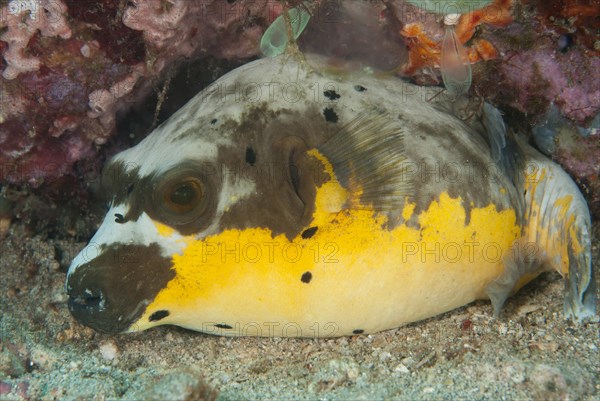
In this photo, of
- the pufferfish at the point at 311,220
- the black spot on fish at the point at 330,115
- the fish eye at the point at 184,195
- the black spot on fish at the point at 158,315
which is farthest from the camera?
the black spot on fish at the point at 330,115

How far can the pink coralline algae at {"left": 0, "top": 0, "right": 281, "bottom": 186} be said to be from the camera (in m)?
3.04

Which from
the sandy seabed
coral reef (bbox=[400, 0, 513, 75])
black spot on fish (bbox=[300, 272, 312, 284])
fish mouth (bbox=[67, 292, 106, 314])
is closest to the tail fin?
the sandy seabed

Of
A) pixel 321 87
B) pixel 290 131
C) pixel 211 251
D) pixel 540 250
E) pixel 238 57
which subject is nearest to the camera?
pixel 211 251

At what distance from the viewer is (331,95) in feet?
10.6

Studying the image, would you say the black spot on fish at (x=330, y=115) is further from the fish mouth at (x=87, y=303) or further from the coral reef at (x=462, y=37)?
the fish mouth at (x=87, y=303)

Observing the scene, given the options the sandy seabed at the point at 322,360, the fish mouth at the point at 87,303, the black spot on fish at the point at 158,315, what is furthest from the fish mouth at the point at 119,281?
the sandy seabed at the point at 322,360

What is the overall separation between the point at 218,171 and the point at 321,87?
36.1 inches

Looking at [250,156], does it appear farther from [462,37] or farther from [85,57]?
[462,37]

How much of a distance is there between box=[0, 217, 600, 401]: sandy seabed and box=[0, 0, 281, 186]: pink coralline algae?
3.84 feet

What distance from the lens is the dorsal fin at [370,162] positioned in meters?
2.92

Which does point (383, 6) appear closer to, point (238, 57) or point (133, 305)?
point (238, 57)

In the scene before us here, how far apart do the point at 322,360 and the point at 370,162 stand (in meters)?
1.28

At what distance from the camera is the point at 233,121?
301 centimetres

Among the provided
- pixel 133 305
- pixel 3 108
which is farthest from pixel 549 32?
pixel 3 108
